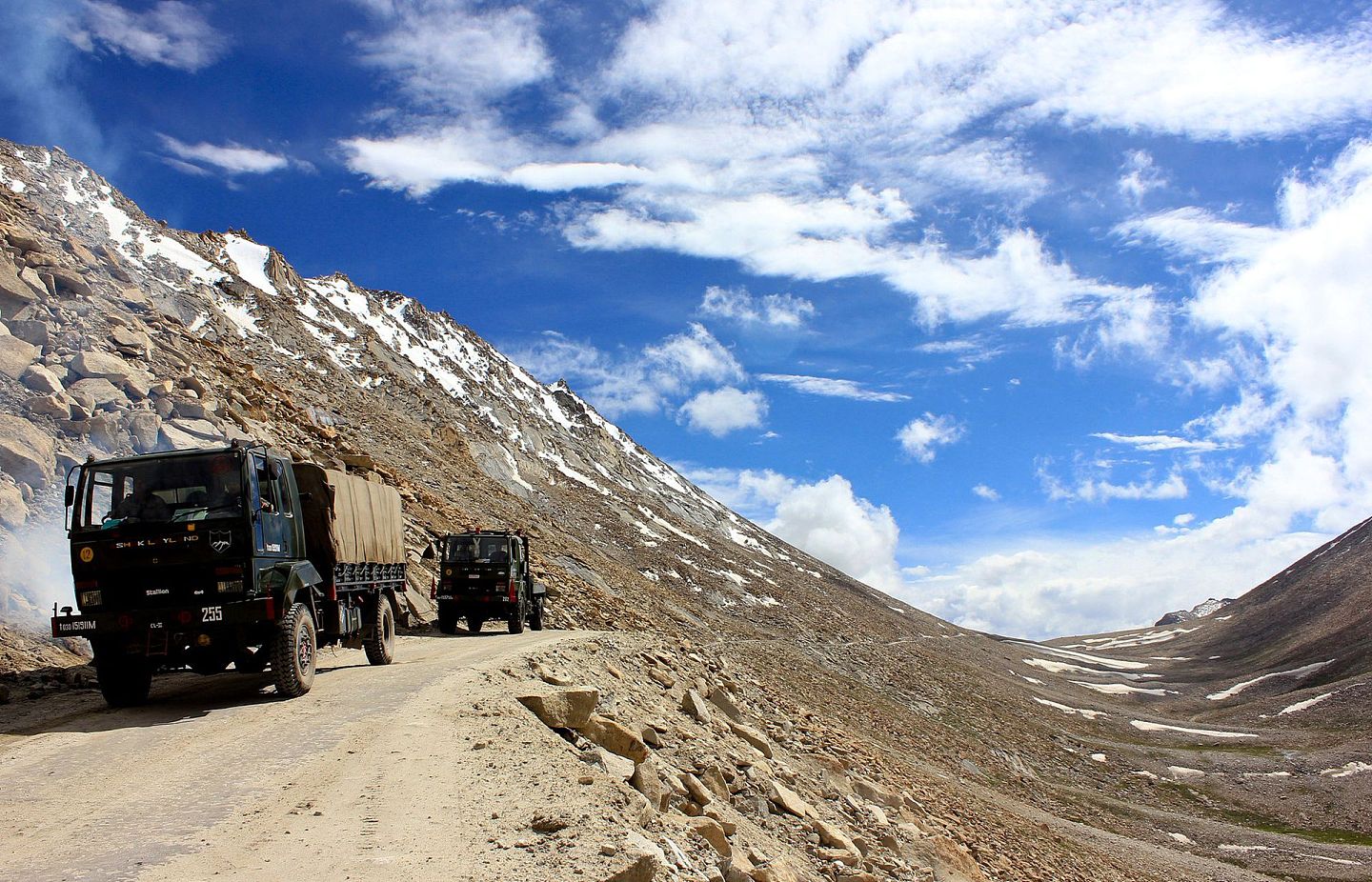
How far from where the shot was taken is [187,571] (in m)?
11.0

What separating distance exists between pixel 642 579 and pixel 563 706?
178 feet

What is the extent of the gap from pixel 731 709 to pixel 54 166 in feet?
228

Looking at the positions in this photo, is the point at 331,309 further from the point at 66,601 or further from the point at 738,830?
the point at 738,830

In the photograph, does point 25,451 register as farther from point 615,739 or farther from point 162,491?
point 615,739

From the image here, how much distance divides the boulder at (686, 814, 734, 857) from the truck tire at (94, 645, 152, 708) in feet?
24.7

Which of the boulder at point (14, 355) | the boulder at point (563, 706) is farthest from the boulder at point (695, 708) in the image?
the boulder at point (14, 355)

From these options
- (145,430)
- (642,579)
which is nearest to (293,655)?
(145,430)

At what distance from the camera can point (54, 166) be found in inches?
2470

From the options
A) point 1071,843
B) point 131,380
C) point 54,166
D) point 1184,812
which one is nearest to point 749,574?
point 1184,812

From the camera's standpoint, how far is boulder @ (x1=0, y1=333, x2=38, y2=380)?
801 inches

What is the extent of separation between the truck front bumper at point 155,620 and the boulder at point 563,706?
12.3 feet

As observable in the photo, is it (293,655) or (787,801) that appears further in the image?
(787,801)

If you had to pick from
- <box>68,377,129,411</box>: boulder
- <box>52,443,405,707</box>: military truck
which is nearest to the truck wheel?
<box>52,443,405,707</box>: military truck

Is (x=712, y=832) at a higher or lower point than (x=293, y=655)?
lower
